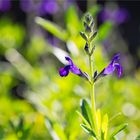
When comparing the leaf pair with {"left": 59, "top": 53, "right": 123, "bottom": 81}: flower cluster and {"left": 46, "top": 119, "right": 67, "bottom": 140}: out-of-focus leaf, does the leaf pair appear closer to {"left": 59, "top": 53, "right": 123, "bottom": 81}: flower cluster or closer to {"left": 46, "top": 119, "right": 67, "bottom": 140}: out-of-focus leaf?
{"left": 59, "top": 53, "right": 123, "bottom": 81}: flower cluster

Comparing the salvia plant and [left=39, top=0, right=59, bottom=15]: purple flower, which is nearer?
the salvia plant

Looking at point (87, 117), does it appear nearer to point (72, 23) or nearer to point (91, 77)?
point (91, 77)

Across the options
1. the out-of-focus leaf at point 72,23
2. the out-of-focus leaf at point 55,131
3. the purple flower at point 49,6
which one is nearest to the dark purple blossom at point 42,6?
the purple flower at point 49,6

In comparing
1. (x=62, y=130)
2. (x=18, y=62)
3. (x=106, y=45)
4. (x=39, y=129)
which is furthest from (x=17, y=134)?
(x=106, y=45)

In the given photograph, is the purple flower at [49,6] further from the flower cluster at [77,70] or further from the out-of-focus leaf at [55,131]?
the flower cluster at [77,70]

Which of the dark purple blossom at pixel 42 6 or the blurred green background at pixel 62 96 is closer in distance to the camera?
the blurred green background at pixel 62 96

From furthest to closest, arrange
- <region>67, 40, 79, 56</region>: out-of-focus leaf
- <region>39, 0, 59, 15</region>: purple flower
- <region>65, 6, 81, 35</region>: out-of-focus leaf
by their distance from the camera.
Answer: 1. <region>39, 0, 59, 15</region>: purple flower
2. <region>65, 6, 81, 35</region>: out-of-focus leaf
3. <region>67, 40, 79, 56</region>: out-of-focus leaf

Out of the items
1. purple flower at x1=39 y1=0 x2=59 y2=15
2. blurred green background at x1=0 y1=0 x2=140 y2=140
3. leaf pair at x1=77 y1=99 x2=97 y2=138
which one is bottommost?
leaf pair at x1=77 y1=99 x2=97 y2=138

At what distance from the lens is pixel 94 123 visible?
1473mm

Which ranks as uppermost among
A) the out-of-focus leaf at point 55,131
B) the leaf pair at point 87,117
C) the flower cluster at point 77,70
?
the out-of-focus leaf at point 55,131

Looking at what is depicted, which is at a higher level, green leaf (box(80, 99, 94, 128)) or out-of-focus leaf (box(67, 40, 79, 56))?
out-of-focus leaf (box(67, 40, 79, 56))

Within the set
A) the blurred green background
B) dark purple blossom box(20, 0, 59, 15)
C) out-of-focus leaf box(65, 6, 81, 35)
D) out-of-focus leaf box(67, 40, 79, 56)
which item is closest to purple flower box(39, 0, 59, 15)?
dark purple blossom box(20, 0, 59, 15)

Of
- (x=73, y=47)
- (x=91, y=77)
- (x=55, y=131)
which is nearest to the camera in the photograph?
(x=91, y=77)

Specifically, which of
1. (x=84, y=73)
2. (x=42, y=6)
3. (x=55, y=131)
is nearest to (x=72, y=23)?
(x=55, y=131)
